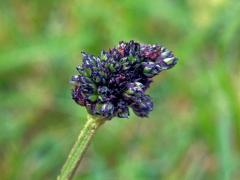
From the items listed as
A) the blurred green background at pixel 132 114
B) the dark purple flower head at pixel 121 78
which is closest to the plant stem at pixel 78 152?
the dark purple flower head at pixel 121 78

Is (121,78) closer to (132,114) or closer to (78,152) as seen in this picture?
(78,152)

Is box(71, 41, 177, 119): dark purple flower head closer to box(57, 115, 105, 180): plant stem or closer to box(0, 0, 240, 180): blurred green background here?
box(57, 115, 105, 180): plant stem

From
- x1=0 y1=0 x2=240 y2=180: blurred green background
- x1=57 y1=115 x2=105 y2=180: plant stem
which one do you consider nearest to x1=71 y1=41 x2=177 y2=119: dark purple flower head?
x1=57 y1=115 x2=105 y2=180: plant stem

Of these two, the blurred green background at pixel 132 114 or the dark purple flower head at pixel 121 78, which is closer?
the dark purple flower head at pixel 121 78

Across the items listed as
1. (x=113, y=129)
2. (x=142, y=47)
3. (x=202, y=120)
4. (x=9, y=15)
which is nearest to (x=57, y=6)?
(x=9, y=15)

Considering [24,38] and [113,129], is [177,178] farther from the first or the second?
[24,38]

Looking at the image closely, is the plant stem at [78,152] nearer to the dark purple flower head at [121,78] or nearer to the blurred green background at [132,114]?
the dark purple flower head at [121,78]

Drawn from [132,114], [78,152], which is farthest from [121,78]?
[132,114]
